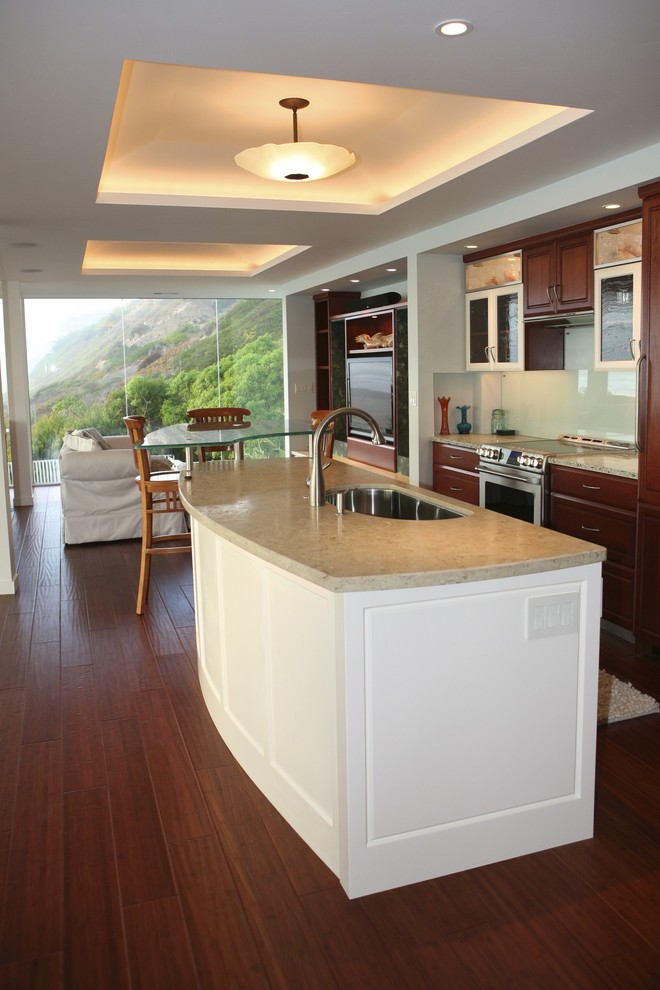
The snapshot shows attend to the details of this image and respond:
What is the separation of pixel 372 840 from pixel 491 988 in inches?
18.1

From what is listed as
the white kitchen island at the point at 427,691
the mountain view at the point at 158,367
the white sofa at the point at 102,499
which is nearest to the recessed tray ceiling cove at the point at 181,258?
the mountain view at the point at 158,367

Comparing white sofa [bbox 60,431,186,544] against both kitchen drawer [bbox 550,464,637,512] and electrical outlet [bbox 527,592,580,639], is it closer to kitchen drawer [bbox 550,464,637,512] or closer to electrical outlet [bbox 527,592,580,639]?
kitchen drawer [bbox 550,464,637,512]

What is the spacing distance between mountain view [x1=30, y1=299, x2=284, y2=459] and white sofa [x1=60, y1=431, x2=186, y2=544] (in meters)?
Result: 3.56

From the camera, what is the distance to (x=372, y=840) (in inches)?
85.4

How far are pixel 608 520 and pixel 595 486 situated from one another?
21 centimetres

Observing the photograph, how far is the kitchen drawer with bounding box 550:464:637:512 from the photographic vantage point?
13.5 feet

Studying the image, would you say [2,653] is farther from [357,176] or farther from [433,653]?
[357,176]

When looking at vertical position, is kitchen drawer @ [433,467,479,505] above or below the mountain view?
below

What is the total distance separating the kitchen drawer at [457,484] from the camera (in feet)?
18.9

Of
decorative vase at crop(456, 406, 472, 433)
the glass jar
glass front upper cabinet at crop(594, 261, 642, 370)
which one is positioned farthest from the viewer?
decorative vase at crop(456, 406, 472, 433)

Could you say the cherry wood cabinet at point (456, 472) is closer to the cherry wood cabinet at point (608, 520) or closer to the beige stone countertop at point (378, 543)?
the cherry wood cabinet at point (608, 520)

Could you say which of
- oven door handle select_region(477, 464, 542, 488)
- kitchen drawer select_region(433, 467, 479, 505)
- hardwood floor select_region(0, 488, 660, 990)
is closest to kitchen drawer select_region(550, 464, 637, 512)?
oven door handle select_region(477, 464, 542, 488)

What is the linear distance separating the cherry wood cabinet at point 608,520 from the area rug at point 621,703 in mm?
667

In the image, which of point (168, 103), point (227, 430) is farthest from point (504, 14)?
point (227, 430)
